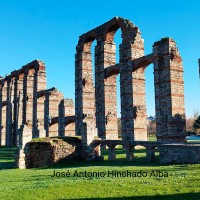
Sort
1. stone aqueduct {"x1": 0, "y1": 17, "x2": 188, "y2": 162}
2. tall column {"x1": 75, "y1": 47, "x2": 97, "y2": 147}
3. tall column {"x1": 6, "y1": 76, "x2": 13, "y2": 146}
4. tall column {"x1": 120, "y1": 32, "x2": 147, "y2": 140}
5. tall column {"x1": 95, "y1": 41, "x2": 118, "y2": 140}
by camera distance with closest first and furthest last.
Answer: stone aqueduct {"x1": 0, "y1": 17, "x2": 188, "y2": 162}
tall column {"x1": 120, "y1": 32, "x2": 147, "y2": 140}
tall column {"x1": 95, "y1": 41, "x2": 118, "y2": 140}
tall column {"x1": 75, "y1": 47, "x2": 97, "y2": 147}
tall column {"x1": 6, "y1": 76, "x2": 13, "y2": 146}

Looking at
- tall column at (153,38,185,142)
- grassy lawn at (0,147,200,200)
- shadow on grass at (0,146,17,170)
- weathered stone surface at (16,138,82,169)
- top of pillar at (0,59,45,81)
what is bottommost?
shadow on grass at (0,146,17,170)

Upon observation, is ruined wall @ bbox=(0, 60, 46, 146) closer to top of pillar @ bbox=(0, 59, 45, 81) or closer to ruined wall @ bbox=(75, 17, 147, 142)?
top of pillar @ bbox=(0, 59, 45, 81)

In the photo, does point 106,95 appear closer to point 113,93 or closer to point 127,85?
point 113,93

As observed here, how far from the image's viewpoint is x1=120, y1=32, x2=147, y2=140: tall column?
24938 millimetres

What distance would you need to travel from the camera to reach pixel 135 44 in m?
25.8

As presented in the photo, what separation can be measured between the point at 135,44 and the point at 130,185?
59.4 feet

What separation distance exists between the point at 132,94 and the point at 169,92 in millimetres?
4151

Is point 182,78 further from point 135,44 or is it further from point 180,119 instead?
point 135,44

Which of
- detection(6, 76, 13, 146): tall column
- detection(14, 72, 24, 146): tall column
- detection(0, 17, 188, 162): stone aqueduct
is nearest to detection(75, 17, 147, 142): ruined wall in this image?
detection(0, 17, 188, 162): stone aqueduct

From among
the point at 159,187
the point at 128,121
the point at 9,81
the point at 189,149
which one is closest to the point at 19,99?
the point at 9,81

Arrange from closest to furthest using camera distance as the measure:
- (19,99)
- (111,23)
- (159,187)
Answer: (159,187)
(111,23)
(19,99)

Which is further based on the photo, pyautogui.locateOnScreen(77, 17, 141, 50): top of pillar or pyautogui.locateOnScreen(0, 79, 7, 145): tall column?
pyautogui.locateOnScreen(0, 79, 7, 145): tall column

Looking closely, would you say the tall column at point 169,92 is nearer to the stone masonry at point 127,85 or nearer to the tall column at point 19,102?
the stone masonry at point 127,85

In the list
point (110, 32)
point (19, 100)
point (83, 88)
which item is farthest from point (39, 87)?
point (110, 32)
